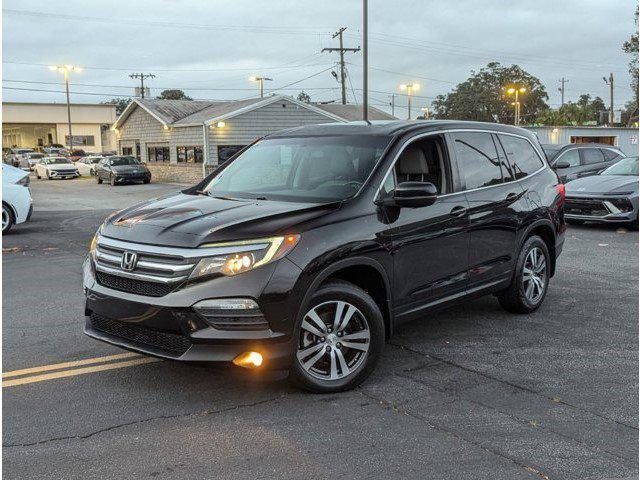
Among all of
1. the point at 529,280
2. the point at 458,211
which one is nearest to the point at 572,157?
the point at 529,280

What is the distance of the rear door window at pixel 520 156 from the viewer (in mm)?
6336

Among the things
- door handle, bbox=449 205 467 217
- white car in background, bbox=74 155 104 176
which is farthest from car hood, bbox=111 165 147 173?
door handle, bbox=449 205 467 217

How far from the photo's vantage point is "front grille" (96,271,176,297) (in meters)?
4.08

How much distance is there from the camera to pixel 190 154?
37531 mm

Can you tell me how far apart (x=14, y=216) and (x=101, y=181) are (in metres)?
26.5

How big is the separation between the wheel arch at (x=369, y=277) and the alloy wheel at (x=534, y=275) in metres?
2.13

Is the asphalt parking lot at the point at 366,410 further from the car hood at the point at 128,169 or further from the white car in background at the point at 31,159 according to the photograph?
the white car in background at the point at 31,159

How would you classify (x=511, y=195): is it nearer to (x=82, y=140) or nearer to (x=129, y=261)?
(x=129, y=261)

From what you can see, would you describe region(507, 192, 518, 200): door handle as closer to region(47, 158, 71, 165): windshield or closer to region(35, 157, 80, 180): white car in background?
region(35, 157, 80, 180): white car in background

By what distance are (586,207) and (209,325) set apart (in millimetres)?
11093

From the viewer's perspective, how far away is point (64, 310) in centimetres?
681

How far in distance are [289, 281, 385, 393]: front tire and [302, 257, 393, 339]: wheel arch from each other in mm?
112

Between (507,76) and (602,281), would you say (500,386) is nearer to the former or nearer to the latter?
(602,281)

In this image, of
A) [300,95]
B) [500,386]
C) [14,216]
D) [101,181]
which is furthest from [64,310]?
[300,95]
